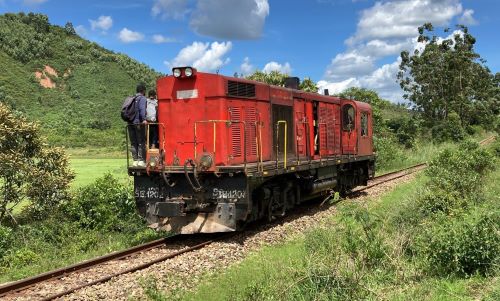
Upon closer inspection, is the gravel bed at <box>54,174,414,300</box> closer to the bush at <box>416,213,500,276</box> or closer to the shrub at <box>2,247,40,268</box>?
the shrub at <box>2,247,40,268</box>

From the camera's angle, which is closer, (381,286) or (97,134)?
(381,286)

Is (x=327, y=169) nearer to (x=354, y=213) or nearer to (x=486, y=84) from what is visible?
(x=354, y=213)

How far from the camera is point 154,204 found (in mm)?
10430

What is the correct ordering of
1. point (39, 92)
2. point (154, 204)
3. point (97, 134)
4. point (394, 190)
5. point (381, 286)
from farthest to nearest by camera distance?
1. point (39, 92)
2. point (97, 134)
3. point (394, 190)
4. point (154, 204)
5. point (381, 286)

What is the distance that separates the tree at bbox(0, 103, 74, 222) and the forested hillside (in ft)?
119

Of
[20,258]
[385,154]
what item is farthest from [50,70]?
[20,258]

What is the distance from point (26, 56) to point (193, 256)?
7222 cm

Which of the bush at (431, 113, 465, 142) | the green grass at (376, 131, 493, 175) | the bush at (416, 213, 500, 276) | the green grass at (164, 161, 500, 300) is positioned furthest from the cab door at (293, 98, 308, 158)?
the bush at (431, 113, 465, 142)

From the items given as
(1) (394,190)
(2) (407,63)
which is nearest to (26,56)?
(2) (407,63)

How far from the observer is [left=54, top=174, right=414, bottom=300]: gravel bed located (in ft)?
23.3

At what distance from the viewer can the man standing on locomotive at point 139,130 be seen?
1071cm

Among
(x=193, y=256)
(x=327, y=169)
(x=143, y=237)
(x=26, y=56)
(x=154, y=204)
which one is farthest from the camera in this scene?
(x=26, y=56)

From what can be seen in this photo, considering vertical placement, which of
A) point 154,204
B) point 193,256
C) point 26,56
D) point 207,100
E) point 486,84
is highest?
point 26,56

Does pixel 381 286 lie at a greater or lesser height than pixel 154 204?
lesser
